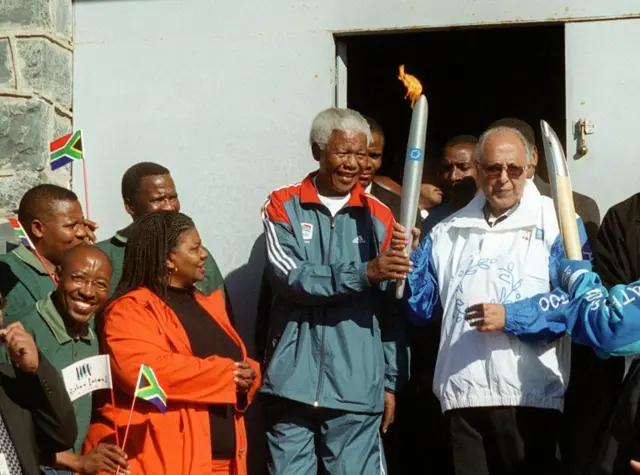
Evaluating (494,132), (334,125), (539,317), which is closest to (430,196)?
(334,125)

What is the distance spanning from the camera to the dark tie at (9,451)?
4347 millimetres

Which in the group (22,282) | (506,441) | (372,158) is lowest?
(506,441)

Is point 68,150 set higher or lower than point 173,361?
higher

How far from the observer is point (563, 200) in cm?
501

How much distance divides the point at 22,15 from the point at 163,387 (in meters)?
2.66

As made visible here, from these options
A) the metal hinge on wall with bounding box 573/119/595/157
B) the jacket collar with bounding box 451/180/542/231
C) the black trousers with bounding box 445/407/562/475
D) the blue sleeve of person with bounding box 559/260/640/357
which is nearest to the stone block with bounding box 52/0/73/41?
the jacket collar with bounding box 451/180/542/231

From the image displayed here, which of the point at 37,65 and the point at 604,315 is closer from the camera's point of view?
the point at 604,315

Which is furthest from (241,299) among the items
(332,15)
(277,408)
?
(332,15)

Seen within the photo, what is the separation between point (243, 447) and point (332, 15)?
102 inches

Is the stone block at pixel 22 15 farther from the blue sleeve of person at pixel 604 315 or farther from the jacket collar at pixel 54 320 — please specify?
the blue sleeve of person at pixel 604 315

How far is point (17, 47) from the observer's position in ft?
22.0

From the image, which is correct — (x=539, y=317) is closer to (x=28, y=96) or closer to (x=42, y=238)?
(x=42, y=238)

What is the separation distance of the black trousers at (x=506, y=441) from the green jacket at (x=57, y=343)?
158 cm

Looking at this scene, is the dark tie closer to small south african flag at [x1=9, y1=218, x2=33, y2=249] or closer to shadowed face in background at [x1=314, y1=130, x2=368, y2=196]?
small south african flag at [x1=9, y1=218, x2=33, y2=249]
